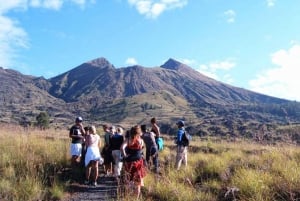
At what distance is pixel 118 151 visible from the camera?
13664 mm

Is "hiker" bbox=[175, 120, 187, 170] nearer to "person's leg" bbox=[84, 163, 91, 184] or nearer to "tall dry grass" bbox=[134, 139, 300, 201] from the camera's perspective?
"tall dry grass" bbox=[134, 139, 300, 201]

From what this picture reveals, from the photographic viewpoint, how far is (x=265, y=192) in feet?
28.4

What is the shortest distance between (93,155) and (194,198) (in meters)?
4.06

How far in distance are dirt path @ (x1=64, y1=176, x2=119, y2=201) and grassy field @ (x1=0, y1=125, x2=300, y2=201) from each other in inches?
11.6

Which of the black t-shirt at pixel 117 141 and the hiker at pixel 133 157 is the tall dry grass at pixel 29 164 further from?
the hiker at pixel 133 157

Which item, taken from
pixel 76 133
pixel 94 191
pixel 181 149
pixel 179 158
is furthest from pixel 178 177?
pixel 76 133

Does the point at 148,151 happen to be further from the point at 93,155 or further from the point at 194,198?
the point at 194,198

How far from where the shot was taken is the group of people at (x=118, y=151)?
1103 cm

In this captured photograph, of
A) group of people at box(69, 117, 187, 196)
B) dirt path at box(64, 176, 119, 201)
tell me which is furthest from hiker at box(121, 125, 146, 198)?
dirt path at box(64, 176, 119, 201)

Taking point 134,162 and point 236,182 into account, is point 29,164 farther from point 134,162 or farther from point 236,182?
point 236,182

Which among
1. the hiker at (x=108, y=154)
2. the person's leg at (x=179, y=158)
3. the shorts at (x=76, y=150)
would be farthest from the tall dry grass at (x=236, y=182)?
the shorts at (x=76, y=150)

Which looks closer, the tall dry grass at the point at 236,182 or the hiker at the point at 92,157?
the tall dry grass at the point at 236,182

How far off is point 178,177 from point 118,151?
269 cm

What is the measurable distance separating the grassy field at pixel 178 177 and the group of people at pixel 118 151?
52 centimetres
